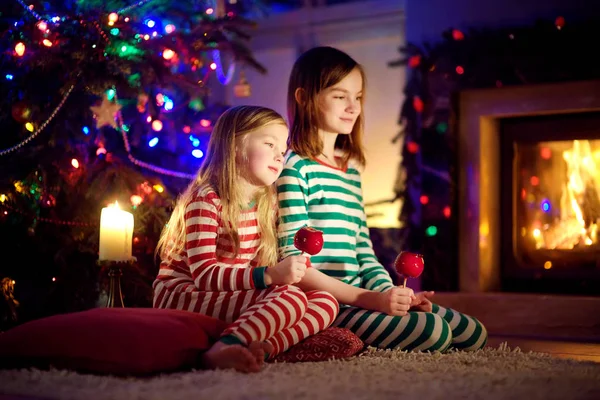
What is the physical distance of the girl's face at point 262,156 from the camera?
217 centimetres

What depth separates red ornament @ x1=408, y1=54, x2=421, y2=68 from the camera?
3592 mm

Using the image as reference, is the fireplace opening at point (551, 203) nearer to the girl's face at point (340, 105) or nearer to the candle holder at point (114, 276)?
the girl's face at point (340, 105)

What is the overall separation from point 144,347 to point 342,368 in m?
0.46

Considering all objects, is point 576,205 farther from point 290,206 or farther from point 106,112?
point 106,112

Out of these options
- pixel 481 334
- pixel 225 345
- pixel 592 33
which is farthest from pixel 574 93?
pixel 225 345

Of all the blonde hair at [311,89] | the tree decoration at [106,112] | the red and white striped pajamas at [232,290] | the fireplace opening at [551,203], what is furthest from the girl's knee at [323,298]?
the fireplace opening at [551,203]

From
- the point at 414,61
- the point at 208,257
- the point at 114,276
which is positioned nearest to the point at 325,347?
the point at 208,257

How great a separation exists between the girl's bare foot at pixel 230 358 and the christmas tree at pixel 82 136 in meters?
1.15

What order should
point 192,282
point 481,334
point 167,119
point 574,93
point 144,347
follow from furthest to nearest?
point 574,93
point 167,119
point 481,334
point 192,282
point 144,347

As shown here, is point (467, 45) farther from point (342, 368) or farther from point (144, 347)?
point (144, 347)

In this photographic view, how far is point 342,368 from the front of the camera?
1782 mm

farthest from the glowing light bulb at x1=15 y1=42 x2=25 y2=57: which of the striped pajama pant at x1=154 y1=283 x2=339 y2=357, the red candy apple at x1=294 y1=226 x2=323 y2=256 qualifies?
the red candy apple at x1=294 y1=226 x2=323 y2=256

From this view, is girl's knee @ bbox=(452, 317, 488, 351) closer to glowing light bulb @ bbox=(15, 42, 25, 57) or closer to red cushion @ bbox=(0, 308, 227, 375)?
red cushion @ bbox=(0, 308, 227, 375)

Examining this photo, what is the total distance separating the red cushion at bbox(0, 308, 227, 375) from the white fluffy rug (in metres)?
Result: 0.06
